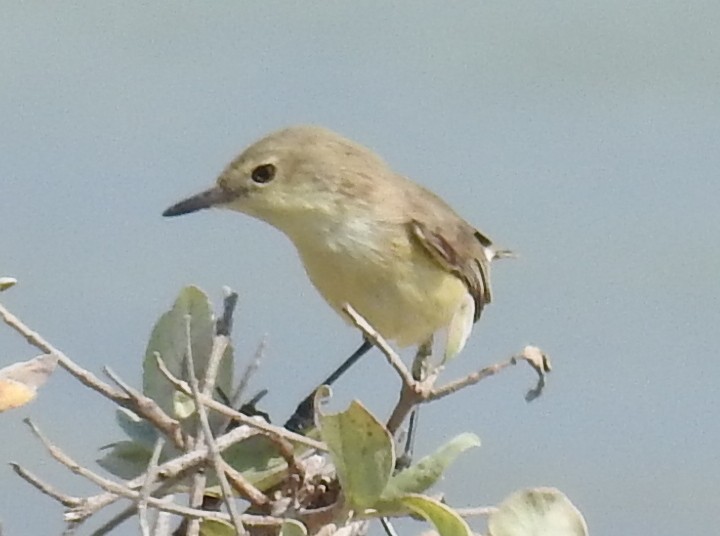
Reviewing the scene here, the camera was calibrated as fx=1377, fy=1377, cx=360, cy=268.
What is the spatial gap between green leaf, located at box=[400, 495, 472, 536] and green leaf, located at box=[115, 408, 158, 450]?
0.26 m

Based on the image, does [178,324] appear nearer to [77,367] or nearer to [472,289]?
[77,367]

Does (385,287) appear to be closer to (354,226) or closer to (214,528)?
(354,226)

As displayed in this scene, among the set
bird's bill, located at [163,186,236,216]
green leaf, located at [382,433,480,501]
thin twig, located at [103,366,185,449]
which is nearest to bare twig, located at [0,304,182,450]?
thin twig, located at [103,366,185,449]

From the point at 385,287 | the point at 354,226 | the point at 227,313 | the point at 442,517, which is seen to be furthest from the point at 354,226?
the point at 442,517

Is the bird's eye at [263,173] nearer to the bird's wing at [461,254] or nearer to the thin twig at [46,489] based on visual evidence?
the bird's wing at [461,254]

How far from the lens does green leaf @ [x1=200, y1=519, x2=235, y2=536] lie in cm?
91

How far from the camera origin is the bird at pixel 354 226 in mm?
1707

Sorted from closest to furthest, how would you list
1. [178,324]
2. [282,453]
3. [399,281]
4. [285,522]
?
[285,522] < [282,453] < [178,324] < [399,281]

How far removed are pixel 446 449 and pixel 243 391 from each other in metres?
0.24

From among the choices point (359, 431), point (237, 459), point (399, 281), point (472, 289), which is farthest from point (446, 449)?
point (472, 289)

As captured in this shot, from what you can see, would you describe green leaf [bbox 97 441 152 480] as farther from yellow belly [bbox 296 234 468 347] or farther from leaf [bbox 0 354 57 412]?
yellow belly [bbox 296 234 468 347]

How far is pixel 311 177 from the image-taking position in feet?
5.85

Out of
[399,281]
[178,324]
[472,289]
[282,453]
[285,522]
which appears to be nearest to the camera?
[285,522]

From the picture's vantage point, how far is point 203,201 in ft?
5.52
